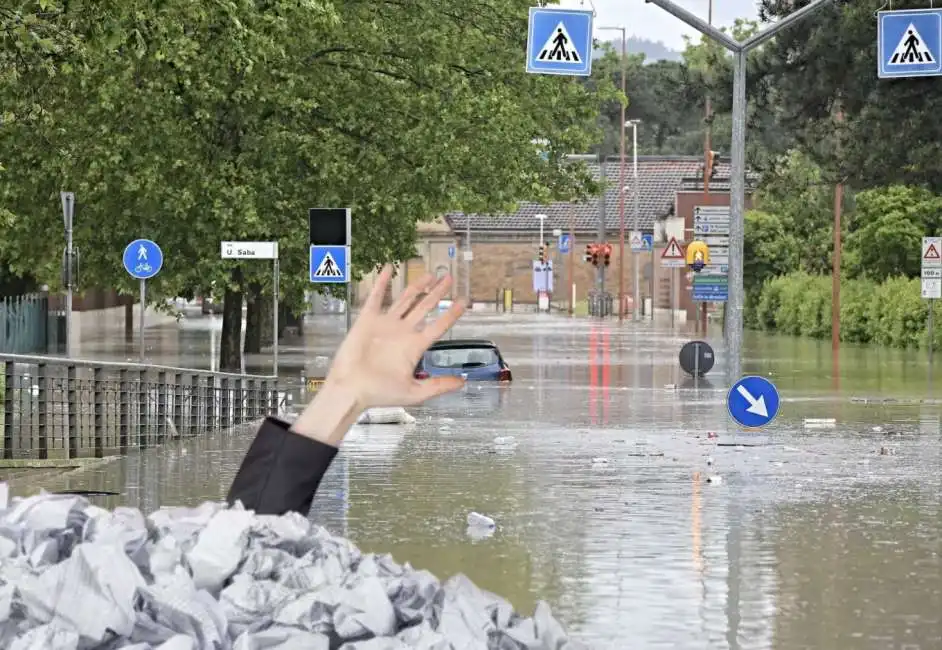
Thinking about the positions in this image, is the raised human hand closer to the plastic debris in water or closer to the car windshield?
the plastic debris in water

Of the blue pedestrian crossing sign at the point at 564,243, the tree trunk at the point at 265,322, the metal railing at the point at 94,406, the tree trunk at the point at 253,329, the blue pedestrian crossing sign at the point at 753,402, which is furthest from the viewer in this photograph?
the blue pedestrian crossing sign at the point at 564,243

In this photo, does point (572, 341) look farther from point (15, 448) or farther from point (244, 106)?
point (15, 448)

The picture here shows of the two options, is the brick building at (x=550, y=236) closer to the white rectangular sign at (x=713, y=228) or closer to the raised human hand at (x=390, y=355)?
the white rectangular sign at (x=713, y=228)

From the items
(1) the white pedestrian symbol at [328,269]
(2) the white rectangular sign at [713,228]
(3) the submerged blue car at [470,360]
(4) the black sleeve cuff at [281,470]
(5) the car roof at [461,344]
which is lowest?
(3) the submerged blue car at [470,360]

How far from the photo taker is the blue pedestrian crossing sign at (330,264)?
114 feet

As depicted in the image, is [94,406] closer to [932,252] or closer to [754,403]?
[754,403]

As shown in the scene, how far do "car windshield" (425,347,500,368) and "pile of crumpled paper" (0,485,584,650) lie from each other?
1464 inches

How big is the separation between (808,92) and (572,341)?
96.3ft

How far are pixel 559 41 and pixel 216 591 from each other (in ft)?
89.2

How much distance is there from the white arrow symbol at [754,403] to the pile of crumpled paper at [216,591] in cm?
1918

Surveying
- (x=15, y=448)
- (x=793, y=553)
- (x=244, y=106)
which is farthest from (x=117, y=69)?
(x=793, y=553)

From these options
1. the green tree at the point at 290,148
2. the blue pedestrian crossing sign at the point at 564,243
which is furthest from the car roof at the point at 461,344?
the blue pedestrian crossing sign at the point at 564,243

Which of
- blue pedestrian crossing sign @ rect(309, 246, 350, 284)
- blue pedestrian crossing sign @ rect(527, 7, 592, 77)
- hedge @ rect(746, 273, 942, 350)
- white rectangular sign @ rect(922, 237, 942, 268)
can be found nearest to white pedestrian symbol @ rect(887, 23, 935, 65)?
blue pedestrian crossing sign @ rect(527, 7, 592, 77)

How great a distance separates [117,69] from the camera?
4341cm
